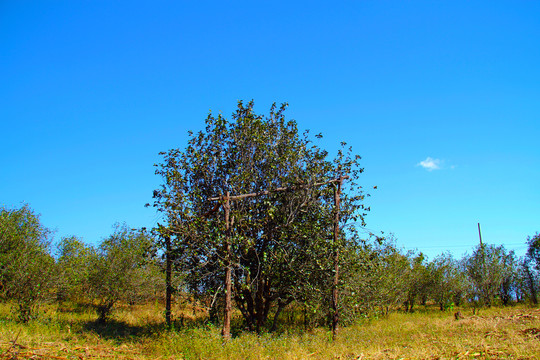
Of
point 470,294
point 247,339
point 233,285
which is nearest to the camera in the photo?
point 247,339

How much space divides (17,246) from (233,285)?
16.8 m

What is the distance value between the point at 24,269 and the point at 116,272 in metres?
4.87

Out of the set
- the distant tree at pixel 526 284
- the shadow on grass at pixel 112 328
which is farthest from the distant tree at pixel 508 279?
the shadow on grass at pixel 112 328

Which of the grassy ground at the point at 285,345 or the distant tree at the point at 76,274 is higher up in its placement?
the distant tree at the point at 76,274

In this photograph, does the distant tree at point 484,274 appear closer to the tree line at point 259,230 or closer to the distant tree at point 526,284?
the distant tree at point 526,284

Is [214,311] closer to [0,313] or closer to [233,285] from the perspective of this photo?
[233,285]

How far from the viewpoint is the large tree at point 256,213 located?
13828 millimetres

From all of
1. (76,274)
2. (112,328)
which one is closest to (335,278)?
(112,328)

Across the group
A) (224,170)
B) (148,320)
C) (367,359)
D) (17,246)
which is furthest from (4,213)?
(367,359)

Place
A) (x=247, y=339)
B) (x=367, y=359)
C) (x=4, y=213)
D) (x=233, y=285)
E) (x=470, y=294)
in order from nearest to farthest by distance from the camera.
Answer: (x=367, y=359), (x=247, y=339), (x=233, y=285), (x=4, y=213), (x=470, y=294)

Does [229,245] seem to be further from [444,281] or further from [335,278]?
[444,281]

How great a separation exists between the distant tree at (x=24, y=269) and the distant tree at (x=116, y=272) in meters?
2.46

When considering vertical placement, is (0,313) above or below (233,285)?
below

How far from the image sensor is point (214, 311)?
14.2 m
